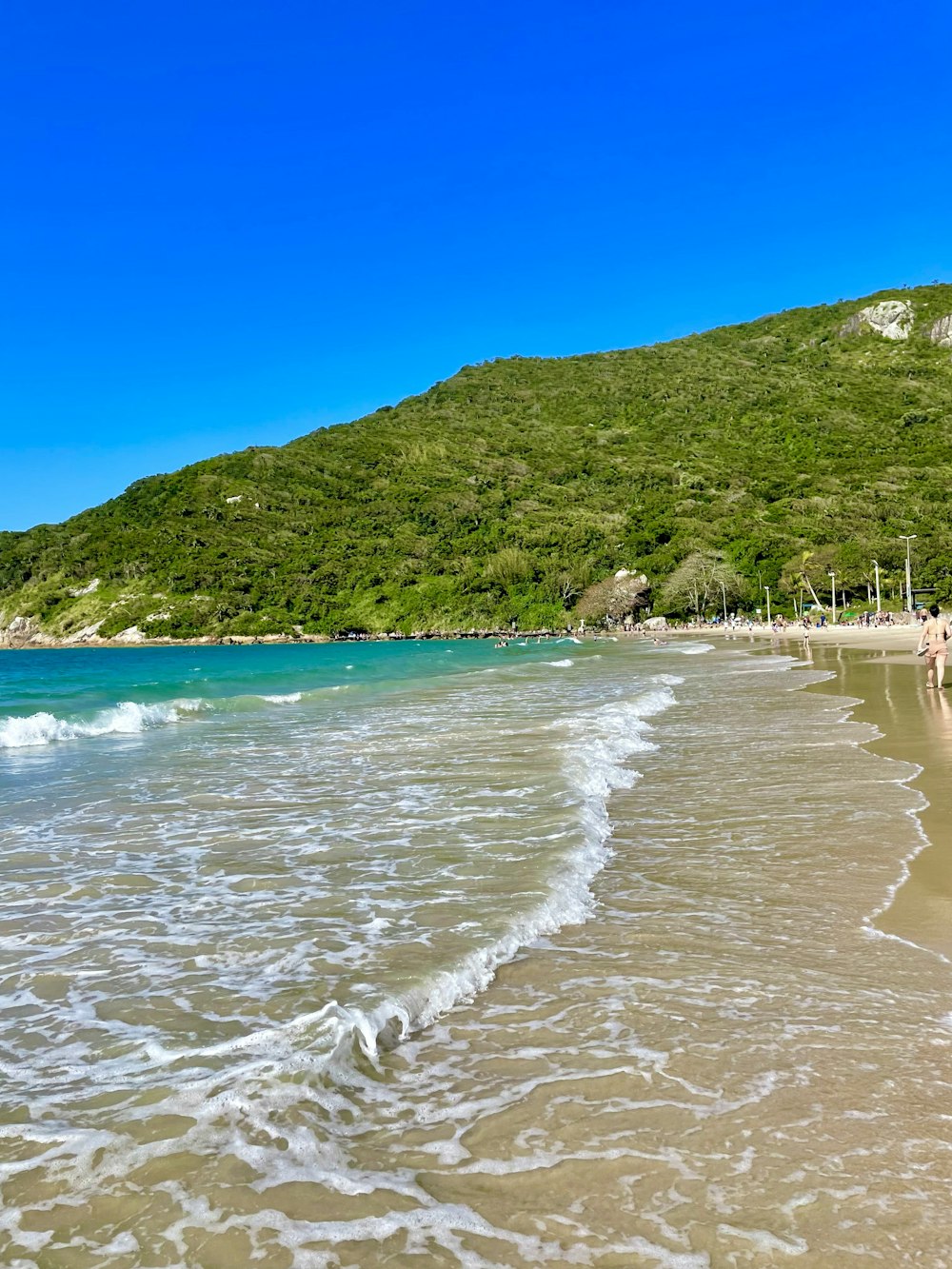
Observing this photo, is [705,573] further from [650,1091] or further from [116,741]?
[650,1091]

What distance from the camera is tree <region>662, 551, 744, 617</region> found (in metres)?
105

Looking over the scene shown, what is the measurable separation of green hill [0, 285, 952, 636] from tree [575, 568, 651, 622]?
147 inches

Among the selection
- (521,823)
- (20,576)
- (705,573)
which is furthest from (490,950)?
(20,576)

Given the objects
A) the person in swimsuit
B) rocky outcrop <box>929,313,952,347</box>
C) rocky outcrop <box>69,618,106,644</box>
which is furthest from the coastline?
rocky outcrop <box>929,313,952,347</box>

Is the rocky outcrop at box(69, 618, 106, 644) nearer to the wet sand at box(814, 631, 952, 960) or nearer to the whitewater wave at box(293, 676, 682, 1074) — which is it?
the wet sand at box(814, 631, 952, 960)

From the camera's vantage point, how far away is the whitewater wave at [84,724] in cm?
1761

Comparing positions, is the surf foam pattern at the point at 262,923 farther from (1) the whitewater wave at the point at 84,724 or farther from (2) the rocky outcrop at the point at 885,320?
(2) the rocky outcrop at the point at 885,320

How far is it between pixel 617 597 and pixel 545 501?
4318 cm

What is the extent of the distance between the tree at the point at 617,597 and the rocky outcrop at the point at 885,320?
10520 cm

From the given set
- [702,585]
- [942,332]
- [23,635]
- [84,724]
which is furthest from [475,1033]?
[942,332]

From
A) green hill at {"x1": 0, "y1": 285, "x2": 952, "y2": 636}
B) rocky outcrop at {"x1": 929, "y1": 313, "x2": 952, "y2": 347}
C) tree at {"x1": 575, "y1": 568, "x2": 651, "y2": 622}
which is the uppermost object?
rocky outcrop at {"x1": 929, "y1": 313, "x2": 952, "y2": 347}

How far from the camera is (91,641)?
13250cm

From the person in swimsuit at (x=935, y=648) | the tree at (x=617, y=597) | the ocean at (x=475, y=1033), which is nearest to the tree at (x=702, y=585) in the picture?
the tree at (x=617, y=597)

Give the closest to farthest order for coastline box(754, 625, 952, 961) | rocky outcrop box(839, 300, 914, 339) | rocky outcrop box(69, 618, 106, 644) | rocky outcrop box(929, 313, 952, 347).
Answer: coastline box(754, 625, 952, 961)
rocky outcrop box(69, 618, 106, 644)
rocky outcrop box(929, 313, 952, 347)
rocky outcrop box(839, 300, 914, 339)
